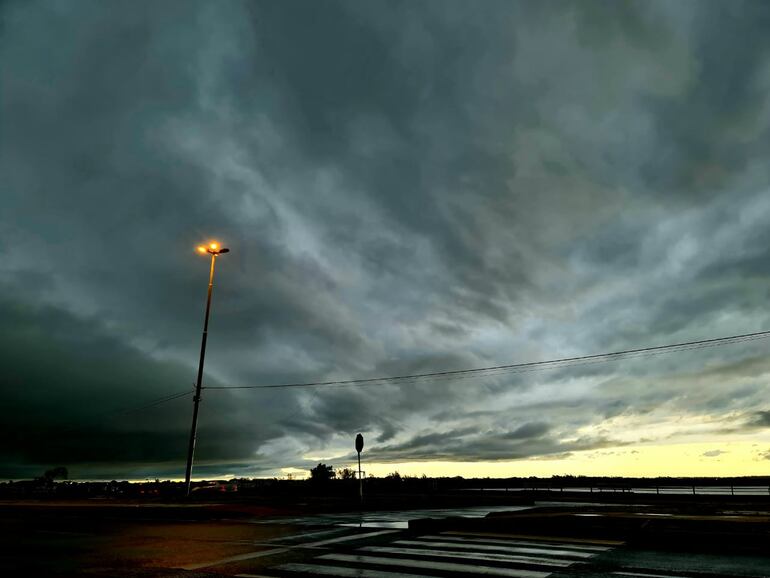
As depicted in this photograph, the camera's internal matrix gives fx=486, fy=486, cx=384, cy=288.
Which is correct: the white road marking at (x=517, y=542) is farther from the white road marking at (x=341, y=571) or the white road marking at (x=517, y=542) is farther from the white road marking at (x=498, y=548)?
the white road marking at (x=341, y=571)

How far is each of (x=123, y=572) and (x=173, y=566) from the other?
0.80 metres

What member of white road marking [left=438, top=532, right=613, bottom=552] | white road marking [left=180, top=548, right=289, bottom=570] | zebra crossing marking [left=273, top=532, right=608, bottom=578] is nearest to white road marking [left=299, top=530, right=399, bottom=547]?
white road marking [left=180, top=548, right=289, bottom=570]

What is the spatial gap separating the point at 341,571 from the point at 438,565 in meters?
1.70

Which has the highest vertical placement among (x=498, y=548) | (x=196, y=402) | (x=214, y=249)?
(x=214, y=249)

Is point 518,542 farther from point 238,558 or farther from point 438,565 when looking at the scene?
point 238,558

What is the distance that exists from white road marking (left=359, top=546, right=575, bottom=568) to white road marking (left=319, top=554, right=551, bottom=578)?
67 cm

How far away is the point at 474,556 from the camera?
30.7ft

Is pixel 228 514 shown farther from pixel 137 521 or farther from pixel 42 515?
pixel 42 515

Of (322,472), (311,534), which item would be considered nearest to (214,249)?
(311,534)

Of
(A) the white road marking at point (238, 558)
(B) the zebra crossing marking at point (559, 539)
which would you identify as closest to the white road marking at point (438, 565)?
(A) the white road marking at point (238, 558)

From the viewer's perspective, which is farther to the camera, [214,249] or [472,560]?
[214,249]

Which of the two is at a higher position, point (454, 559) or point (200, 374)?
point (200, 374)

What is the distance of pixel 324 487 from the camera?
47.1 m

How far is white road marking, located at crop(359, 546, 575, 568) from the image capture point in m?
8.61
